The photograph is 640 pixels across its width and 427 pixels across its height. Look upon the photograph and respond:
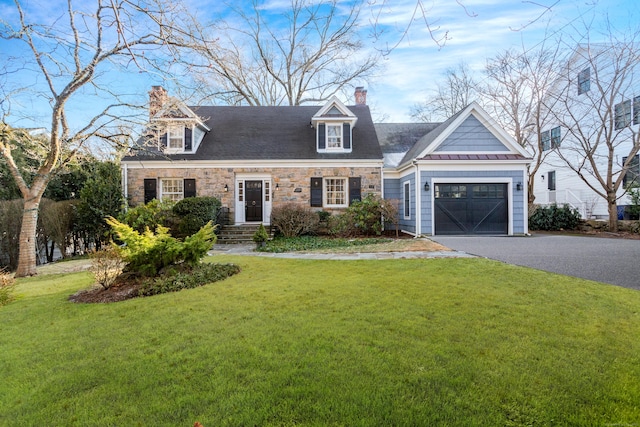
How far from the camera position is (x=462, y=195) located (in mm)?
13648

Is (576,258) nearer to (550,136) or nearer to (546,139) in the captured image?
(550,136)

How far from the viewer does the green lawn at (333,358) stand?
2221 millimetres

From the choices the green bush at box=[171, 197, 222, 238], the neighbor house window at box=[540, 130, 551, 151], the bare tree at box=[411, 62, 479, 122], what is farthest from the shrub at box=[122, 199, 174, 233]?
the neighbor house window at box=[540, 130, 551, 151]

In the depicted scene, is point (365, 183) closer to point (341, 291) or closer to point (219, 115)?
point (219, 115)

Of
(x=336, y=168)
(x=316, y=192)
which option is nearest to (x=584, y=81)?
(x=336, y=168)

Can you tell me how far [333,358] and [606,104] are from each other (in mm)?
18155

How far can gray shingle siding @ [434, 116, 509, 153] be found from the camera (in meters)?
13.9

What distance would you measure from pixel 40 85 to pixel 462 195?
1382 centimetres

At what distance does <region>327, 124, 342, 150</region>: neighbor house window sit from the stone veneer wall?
1328 mm

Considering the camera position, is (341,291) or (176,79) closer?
(341,291)

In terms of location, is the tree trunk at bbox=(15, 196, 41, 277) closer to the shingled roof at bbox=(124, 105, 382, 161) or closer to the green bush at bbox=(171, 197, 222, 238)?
the green bush at bbox=(171, 197, 222, 238)

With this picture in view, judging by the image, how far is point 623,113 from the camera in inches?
636

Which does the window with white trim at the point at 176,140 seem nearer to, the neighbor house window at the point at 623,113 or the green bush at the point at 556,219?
the green bush at the point at 556,219

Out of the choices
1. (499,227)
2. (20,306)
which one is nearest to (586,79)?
Answer: (499,227)
